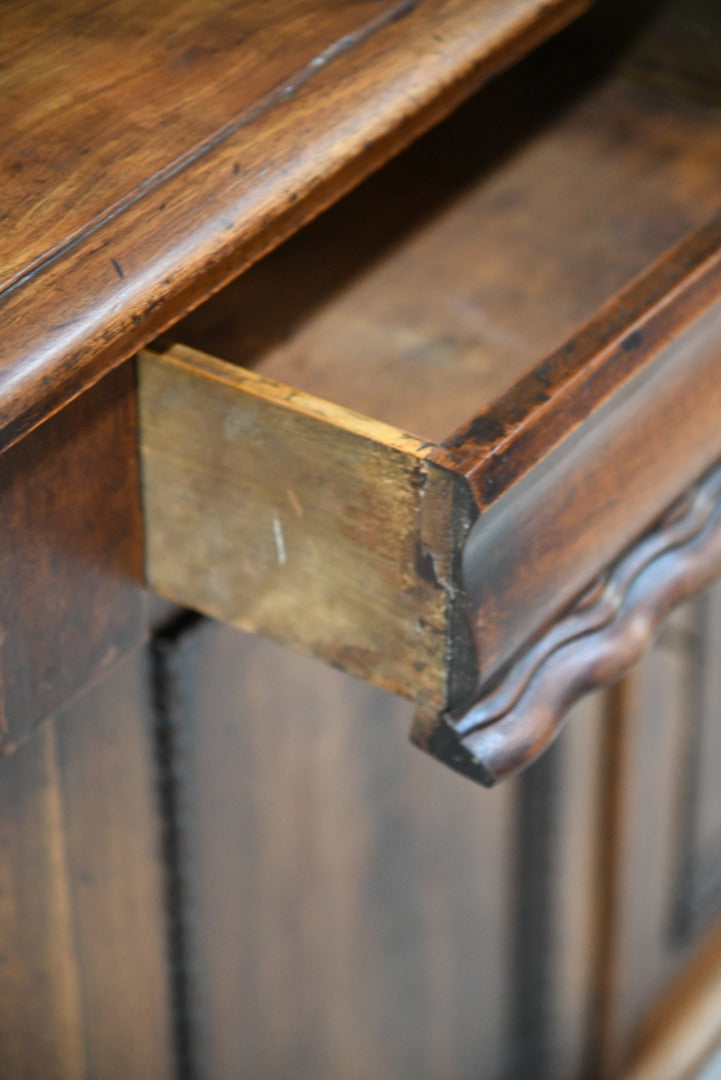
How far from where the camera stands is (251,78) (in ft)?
1.67

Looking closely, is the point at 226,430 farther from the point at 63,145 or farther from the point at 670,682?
the point at 670,682

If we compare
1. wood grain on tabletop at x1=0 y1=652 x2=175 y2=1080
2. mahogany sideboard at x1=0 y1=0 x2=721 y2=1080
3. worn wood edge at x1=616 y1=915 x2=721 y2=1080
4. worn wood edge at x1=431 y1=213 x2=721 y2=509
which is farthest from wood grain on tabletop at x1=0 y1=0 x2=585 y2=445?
worn wood edge at x1=616 y1=915 x2=721 y2=1080

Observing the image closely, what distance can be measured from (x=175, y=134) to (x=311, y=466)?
0.42 feet

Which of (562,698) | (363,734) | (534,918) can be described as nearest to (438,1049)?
(534,918)

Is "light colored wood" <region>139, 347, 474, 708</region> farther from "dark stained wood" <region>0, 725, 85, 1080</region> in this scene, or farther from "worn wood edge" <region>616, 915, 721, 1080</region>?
"worn wood edge" <region>616, 915, 721, 1080</region>

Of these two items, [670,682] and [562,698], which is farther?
[670,682]

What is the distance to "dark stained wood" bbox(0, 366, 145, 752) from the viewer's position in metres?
0.51

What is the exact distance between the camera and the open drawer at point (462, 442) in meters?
0.48

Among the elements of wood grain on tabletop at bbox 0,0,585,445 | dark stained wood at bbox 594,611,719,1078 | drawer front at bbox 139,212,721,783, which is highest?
wood grain on tabletop at bbox 0,0,585,445

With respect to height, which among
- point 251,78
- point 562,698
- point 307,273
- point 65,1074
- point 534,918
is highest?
point 251,78

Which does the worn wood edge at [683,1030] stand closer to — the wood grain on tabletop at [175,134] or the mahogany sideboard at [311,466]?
the mahogany sideboard at [311,466]

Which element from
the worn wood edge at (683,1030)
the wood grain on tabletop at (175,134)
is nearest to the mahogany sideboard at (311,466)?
the wood grain on tabletop at (175,134)

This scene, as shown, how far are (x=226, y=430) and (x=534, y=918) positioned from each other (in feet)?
2.38

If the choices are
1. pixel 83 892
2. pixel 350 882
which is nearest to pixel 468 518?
pixel 83 892
